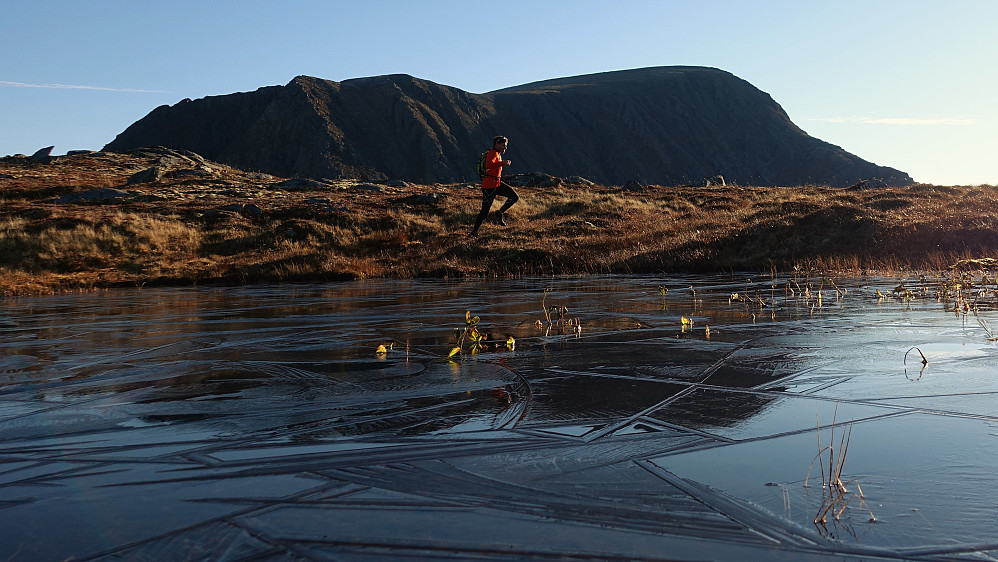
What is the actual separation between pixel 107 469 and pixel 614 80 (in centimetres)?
19042

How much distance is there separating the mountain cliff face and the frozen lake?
402 feet

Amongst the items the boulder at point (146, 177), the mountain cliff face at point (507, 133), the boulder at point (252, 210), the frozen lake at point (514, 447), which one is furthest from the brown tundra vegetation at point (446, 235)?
the mountain cliff face at point (507, 133)

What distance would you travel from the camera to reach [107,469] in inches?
113

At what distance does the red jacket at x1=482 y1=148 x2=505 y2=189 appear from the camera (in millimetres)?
18172

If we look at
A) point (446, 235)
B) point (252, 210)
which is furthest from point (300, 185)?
point (446, 235)

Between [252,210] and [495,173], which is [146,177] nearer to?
[252,210]

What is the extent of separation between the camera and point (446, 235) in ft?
88.5

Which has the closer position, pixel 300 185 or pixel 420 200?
pixel 420 200

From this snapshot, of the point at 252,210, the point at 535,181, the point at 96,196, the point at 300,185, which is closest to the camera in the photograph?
the point at 252,210

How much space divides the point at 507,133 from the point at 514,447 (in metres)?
150

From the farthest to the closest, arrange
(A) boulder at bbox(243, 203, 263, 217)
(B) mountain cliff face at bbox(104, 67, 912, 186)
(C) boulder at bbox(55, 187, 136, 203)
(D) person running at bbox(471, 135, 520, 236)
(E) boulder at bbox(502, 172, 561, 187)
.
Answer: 1. (B) mountain cliff face at bbox(104, 67, 912, 186)
2. (E) boulder at bbox(502, 172, 561, 187)
3. (C) boulder at bbox(55, 187, 136, 203)
4. (A) boulder at bbox(243, 203, 263, 217)
5. (D) person running at bbox(471, 135, 520, 236)

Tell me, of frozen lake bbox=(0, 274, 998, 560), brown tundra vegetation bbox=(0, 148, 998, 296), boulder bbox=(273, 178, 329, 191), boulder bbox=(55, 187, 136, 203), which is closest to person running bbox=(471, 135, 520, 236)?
brown tundra vegetation bbox=(0, 148, 998, 296)

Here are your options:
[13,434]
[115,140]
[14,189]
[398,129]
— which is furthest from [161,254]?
[115,140]

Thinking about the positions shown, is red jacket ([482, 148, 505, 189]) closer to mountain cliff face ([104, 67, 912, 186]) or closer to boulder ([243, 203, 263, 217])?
boulder ([243, 203, 263, 217])
